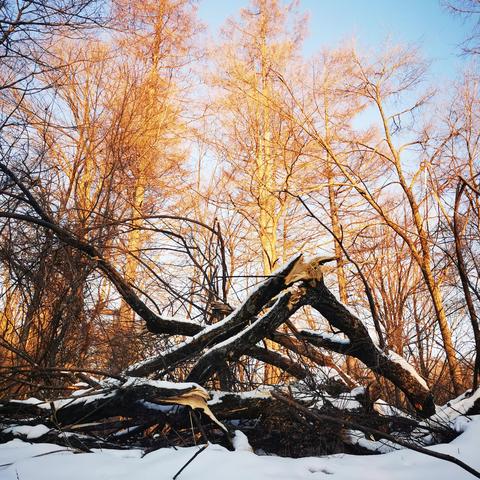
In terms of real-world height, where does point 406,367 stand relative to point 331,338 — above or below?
below

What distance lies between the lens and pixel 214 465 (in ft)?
4.06

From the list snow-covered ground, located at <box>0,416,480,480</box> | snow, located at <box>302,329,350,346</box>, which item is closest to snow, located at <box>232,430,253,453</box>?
snow-covered ground, located at <box>0,416,480,480</box>

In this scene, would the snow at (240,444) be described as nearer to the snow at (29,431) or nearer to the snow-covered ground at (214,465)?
the snow-covered ground at (214,465)

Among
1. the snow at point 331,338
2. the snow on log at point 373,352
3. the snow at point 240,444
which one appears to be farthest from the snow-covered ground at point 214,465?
the snow at point 331,338

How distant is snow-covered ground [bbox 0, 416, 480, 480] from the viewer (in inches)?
46.2

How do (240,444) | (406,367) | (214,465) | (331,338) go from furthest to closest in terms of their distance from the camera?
(331,338) < (406,367) < (240,444) < (214,465)

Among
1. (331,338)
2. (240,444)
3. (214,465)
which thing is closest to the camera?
(214,465)

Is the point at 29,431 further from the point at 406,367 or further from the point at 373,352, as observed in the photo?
the point at 406,367

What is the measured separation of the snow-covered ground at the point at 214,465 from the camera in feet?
3.85

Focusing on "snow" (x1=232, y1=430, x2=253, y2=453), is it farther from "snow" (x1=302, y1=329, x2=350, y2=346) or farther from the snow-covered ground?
"snow" (x1=302, y1=329, x2=350, y2=346)

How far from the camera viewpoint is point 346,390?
2.38 meters

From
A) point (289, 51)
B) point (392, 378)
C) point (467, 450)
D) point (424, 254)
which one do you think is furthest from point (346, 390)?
point (289, 51)

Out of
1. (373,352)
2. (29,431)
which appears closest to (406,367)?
(373,352)

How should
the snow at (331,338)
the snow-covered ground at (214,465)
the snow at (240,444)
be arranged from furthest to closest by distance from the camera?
1. the snow at (331,338)
2. the snow at (240,444)
3. the snow-covered ground at (214,465)
